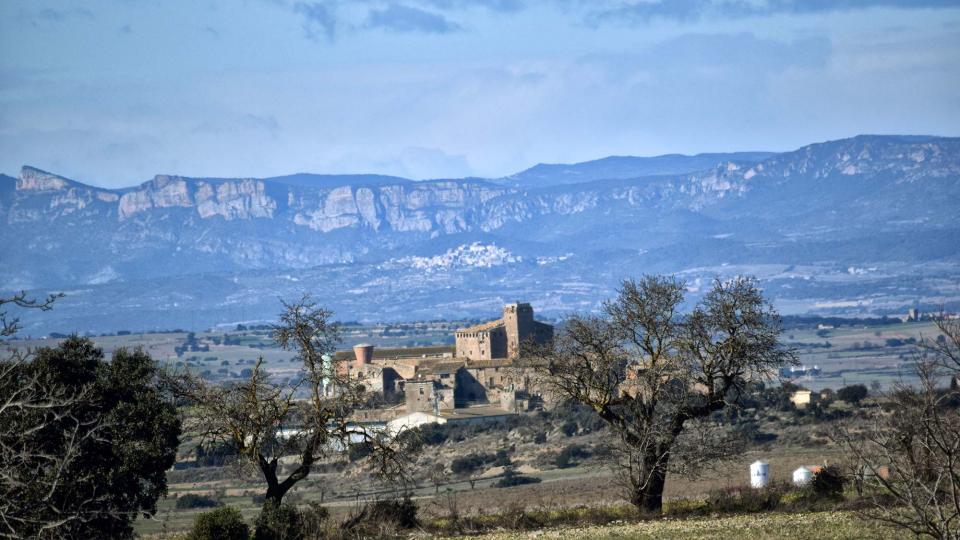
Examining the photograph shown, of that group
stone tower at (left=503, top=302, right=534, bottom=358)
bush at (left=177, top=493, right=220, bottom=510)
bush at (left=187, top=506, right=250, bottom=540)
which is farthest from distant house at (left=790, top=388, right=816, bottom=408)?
bush at (left=187, top=506, right=250, bottom=540)

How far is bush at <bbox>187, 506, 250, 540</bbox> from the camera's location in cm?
2923

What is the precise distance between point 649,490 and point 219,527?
361 inches

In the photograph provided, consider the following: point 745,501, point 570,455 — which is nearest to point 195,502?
point 570,455

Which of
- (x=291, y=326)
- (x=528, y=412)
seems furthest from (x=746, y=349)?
(x=528, y=412)

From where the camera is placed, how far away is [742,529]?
2831cm

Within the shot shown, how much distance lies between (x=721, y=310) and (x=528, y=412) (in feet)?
199

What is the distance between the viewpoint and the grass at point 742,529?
2694 cm

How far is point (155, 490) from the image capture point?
115 feet

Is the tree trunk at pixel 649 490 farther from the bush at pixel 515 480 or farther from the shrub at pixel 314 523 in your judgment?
the bush at pixel 515 480

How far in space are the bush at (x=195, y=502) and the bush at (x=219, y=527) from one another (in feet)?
82.3

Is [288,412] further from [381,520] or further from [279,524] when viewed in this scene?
[279,524]

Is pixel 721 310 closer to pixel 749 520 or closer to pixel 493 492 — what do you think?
pixel 749 520

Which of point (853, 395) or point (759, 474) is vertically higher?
point (853, 395)

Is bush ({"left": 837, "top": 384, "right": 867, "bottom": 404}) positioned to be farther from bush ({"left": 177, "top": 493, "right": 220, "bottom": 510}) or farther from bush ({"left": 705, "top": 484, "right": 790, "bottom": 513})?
bush ({"left": 705, "top": 484, "right": 790, "bottom": 513})
